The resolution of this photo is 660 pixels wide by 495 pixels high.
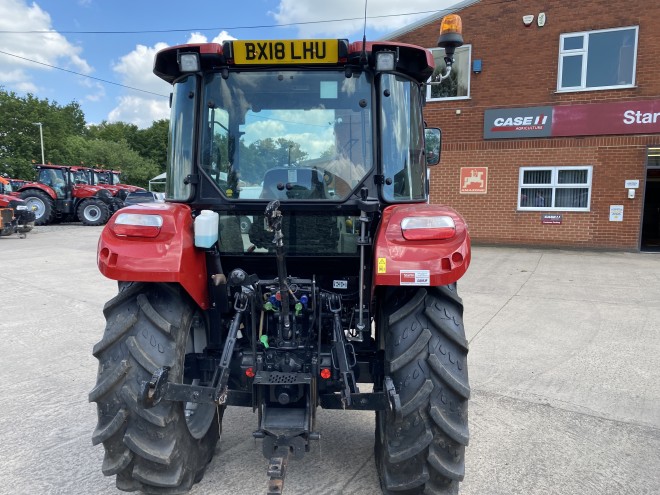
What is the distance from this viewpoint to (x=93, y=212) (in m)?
20.1

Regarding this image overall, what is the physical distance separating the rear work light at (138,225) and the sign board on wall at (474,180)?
40.6ft

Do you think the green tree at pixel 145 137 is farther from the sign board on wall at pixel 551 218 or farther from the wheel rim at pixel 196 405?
the wheel rim at pixel 196 405

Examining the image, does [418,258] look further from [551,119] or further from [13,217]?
[13,217]

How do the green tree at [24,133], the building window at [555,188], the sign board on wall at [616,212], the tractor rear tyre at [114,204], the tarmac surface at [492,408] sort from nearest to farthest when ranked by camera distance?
1. the tarmac surface at [492,408]
2. the sign board on wall at [616,212]
3. the building window at [555,188]
4. the tractor rear tyre at [114,204]
5. the green tree at [24,133]

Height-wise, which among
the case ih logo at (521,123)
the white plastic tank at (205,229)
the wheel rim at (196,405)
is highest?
the case ih logo at (521,123)

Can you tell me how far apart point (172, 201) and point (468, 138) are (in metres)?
12.1

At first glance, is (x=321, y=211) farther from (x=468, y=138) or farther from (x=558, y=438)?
(x=468, y=138)

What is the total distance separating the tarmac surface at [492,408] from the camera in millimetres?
2803

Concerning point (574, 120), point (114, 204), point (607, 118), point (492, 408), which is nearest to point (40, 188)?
point (114, 204)

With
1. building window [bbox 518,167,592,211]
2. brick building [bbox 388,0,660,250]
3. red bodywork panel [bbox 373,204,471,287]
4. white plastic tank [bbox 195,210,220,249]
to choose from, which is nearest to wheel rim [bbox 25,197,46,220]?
brick building [bbox 388,0,660,250]

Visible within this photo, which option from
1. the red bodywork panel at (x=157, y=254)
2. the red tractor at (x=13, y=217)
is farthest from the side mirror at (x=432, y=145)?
the red tractor at (x=13, y=217)

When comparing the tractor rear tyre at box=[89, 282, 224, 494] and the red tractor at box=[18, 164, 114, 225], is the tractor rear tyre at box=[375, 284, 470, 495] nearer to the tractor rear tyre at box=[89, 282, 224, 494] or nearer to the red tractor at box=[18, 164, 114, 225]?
the tractor rear tyre at box=[89, 282, 224, 494]

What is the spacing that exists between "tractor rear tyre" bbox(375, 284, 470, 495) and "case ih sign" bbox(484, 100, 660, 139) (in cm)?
1195

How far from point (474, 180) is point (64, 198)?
657 inches
